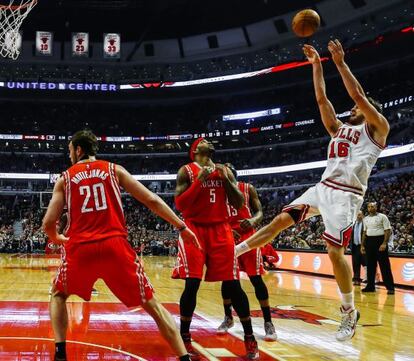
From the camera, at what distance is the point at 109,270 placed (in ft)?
11.2

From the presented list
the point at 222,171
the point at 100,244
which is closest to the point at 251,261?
the point at 222,171

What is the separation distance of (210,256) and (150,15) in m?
34.8

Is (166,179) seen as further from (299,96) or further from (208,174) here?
(208,174)

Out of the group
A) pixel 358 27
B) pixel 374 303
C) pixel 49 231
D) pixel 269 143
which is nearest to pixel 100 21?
pixel 269 143

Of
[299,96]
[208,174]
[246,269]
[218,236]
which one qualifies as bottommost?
[246,269]

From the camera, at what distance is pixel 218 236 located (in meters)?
4.68

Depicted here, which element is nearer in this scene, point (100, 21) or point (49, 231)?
point (49, 231)

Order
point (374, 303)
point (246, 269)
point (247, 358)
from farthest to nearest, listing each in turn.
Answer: point (374, 303) < point (246, 269) < point (247, 358)

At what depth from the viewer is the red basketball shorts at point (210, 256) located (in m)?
4.54

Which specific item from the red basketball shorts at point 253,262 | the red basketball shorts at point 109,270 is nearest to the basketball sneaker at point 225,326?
the red basketball shorts at point 253,262

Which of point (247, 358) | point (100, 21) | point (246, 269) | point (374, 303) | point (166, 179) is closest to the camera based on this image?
point (247, 358)

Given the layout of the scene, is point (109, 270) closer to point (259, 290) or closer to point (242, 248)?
point (242, 248)

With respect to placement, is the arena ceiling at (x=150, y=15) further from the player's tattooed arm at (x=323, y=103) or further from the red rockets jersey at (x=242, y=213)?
the player's tattooed arm at (x=323, y=103)

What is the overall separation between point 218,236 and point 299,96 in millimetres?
35849
